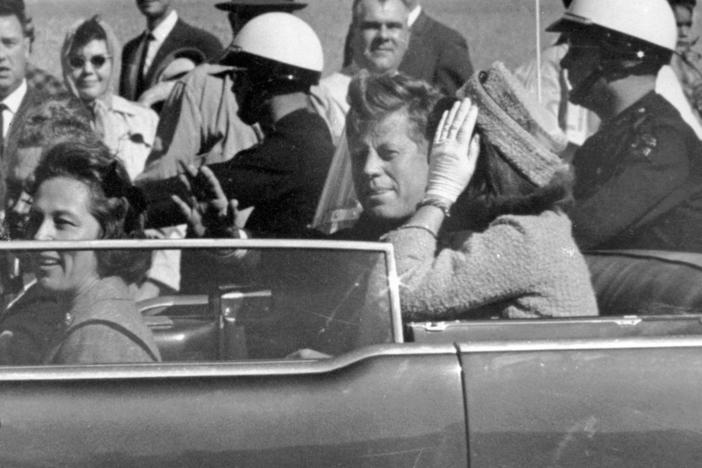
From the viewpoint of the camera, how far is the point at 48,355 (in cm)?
279

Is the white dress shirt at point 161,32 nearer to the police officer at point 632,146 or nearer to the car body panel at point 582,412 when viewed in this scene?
the police officer at point 632,146

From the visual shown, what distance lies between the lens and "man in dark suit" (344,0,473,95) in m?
3.41

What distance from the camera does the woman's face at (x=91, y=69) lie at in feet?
11.3

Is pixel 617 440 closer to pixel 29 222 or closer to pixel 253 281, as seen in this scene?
pixel 253 281

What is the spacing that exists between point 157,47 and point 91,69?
20cm

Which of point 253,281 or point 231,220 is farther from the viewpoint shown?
point 231,220

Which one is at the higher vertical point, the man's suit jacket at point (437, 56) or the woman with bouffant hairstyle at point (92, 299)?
the man's suit jacket at point (437, 56)

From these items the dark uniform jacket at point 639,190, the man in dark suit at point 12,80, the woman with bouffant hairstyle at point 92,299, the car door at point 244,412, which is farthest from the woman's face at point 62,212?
the dark uniform jacket at point 639,190

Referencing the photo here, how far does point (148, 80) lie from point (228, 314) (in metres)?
0.88

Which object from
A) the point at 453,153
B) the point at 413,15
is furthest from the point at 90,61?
the point at 453,153

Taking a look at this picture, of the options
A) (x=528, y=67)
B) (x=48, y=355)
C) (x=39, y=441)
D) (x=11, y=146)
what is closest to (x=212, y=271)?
(x=48, y=355)

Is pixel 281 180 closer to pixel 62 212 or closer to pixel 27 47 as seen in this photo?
pixel 62 212

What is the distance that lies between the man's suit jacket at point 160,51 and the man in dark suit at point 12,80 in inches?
9.7

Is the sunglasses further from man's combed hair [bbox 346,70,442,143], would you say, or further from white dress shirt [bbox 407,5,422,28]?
white dress shirt [bbox 407,5,422,28]
